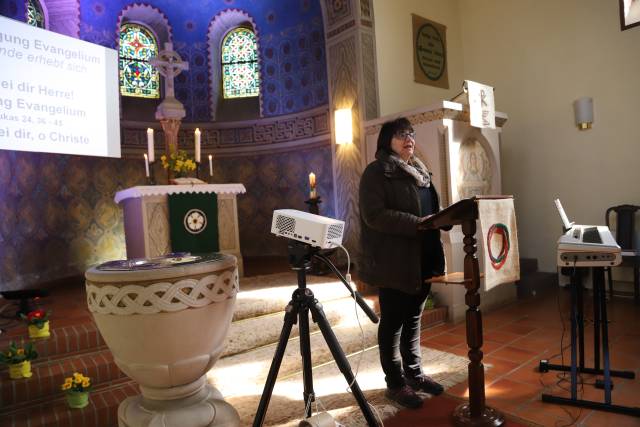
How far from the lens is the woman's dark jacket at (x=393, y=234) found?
239 centimetres

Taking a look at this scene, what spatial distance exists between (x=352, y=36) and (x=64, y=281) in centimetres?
475

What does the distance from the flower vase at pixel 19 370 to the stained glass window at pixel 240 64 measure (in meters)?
6.09

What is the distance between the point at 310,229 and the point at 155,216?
326cm

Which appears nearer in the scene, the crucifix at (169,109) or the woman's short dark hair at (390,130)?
the woman's short dark hair at (390,130)

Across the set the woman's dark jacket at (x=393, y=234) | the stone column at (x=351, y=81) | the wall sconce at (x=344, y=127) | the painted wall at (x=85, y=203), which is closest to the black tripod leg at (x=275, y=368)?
the woman's dark jacket at (x=393, y=234)

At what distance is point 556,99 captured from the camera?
18.6 ft

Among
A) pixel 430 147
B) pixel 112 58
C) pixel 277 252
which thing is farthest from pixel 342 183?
pixel 112 58

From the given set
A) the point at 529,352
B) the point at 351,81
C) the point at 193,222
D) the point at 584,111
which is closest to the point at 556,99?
the point at 584,111

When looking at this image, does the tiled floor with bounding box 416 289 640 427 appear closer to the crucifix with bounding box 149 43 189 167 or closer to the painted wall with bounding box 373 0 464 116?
the painted wall with bounding box 373 0 464 116

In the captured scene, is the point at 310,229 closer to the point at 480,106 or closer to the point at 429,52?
the point at 480,106

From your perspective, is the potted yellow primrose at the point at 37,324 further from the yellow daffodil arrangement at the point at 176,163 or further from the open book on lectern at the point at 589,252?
the open book on lectern at the point at 589,252

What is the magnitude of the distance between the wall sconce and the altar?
4.87 ft

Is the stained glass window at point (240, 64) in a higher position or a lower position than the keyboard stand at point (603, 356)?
higher

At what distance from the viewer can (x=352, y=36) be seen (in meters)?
5.54
